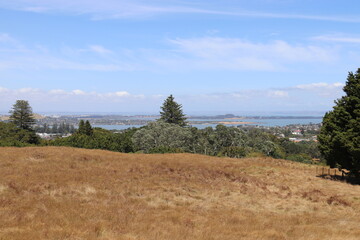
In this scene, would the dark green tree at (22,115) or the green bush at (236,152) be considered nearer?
the green bush at (236,152)

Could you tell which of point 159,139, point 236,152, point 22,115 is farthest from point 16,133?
point 236,152

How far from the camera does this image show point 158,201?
1495 centimetres

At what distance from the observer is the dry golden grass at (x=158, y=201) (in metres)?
9.79

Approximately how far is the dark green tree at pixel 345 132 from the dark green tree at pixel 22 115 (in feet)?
239

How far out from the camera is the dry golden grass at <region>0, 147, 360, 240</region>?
32.1 feet

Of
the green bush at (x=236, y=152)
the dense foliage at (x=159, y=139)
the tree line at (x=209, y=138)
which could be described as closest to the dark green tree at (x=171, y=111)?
the tree line at (x=209, y=138)

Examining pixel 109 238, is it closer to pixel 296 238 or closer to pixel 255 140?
pixel 296 238

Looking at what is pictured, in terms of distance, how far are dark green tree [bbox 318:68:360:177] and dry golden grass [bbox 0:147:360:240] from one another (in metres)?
3.18

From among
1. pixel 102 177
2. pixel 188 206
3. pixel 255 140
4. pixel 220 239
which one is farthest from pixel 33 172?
pixel 255 140

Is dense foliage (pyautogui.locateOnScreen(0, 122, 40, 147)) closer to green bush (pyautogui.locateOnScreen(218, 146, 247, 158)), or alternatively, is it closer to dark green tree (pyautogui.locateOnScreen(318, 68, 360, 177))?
green bush (pyautogui.locateOnScreen(218, 146, 247, 158))

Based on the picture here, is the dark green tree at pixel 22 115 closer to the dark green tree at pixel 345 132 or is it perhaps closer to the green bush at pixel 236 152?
the green bush at pixel 236 152

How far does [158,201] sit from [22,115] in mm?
73765

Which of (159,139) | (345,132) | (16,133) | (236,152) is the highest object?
(345,132)

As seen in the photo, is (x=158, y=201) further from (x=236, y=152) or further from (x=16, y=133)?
(x=16, y=133)
